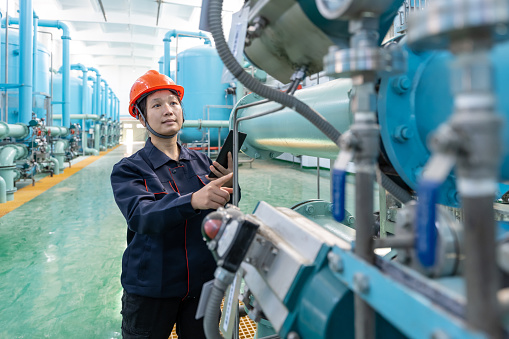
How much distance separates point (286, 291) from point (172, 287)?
2.20 feet

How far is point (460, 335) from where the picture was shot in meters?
0.29

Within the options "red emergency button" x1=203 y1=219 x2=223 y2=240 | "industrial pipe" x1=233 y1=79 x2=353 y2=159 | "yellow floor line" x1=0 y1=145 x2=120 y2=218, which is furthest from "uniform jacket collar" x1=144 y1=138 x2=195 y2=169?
"yellow floor line" x1=0 y1=145 x2=120 y2=218

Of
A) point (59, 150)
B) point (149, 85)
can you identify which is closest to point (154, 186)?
point (149, 85)

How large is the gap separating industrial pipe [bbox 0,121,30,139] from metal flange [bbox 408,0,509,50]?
14.7 ft

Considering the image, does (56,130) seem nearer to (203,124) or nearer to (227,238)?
(203,124)

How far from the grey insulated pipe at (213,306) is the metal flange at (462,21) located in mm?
474

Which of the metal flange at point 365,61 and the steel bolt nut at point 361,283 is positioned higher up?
the metal flange at point 365,61

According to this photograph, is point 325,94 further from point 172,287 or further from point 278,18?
point 172,287

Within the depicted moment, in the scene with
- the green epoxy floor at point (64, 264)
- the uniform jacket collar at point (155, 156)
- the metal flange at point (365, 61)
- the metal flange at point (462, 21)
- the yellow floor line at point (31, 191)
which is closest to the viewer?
the metal flange at point (462, 21)

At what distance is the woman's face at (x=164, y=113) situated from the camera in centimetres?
119

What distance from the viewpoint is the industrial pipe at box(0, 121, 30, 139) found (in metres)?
3.87

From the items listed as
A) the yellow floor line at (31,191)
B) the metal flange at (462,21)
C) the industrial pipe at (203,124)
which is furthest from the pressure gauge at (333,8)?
the industrial pipe at (203,124)

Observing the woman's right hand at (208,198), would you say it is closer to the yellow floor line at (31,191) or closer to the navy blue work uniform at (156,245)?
the navy blue work uniform at (156,245)

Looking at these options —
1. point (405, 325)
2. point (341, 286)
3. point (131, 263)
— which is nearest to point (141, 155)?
point (131, 263)
